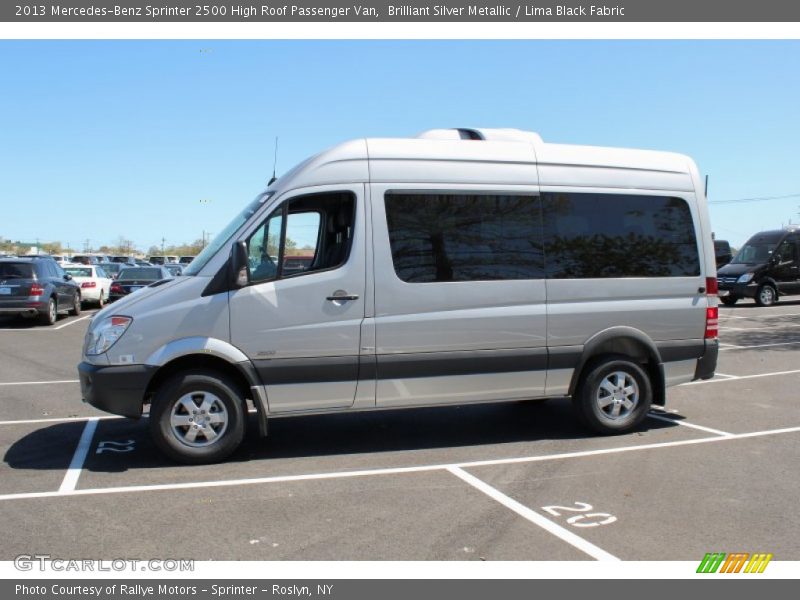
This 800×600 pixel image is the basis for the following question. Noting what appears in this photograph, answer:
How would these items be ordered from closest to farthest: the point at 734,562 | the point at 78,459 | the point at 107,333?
the point at 734,562 → the point at 107,333 → the point at 78,459

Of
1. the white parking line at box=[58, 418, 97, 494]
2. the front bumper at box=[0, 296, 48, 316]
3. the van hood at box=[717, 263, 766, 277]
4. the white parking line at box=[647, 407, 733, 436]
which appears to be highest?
the van hood at box=[717, 263, 766, 277]

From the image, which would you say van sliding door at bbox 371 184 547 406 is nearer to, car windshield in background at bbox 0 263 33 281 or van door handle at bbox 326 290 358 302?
van door handle at bbox 326 290 358 302

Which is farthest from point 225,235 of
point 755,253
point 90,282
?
point 755,253

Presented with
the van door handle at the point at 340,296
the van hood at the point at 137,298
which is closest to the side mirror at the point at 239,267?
the van hood at the point at 137,298

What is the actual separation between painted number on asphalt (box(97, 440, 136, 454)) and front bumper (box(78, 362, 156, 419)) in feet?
2.65

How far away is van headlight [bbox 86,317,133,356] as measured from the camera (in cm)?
593

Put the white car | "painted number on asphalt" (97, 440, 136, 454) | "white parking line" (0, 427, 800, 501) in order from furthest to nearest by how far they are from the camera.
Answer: the white car
"painted number on asphalt" (97, 440, 136, 454)
"white parking line" (0, 427, 800, 501)

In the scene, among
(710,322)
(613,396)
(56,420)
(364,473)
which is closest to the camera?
(364,473)

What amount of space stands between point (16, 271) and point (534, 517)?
56.2ft

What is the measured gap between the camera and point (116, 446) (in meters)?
6.72

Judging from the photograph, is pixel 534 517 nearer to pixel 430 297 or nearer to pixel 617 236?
pixel 430 297

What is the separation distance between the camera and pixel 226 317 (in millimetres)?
5953

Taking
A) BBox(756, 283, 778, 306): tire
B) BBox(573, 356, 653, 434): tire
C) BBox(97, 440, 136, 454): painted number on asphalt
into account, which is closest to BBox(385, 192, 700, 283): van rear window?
BBox(573, 356, 653, 434): tire
